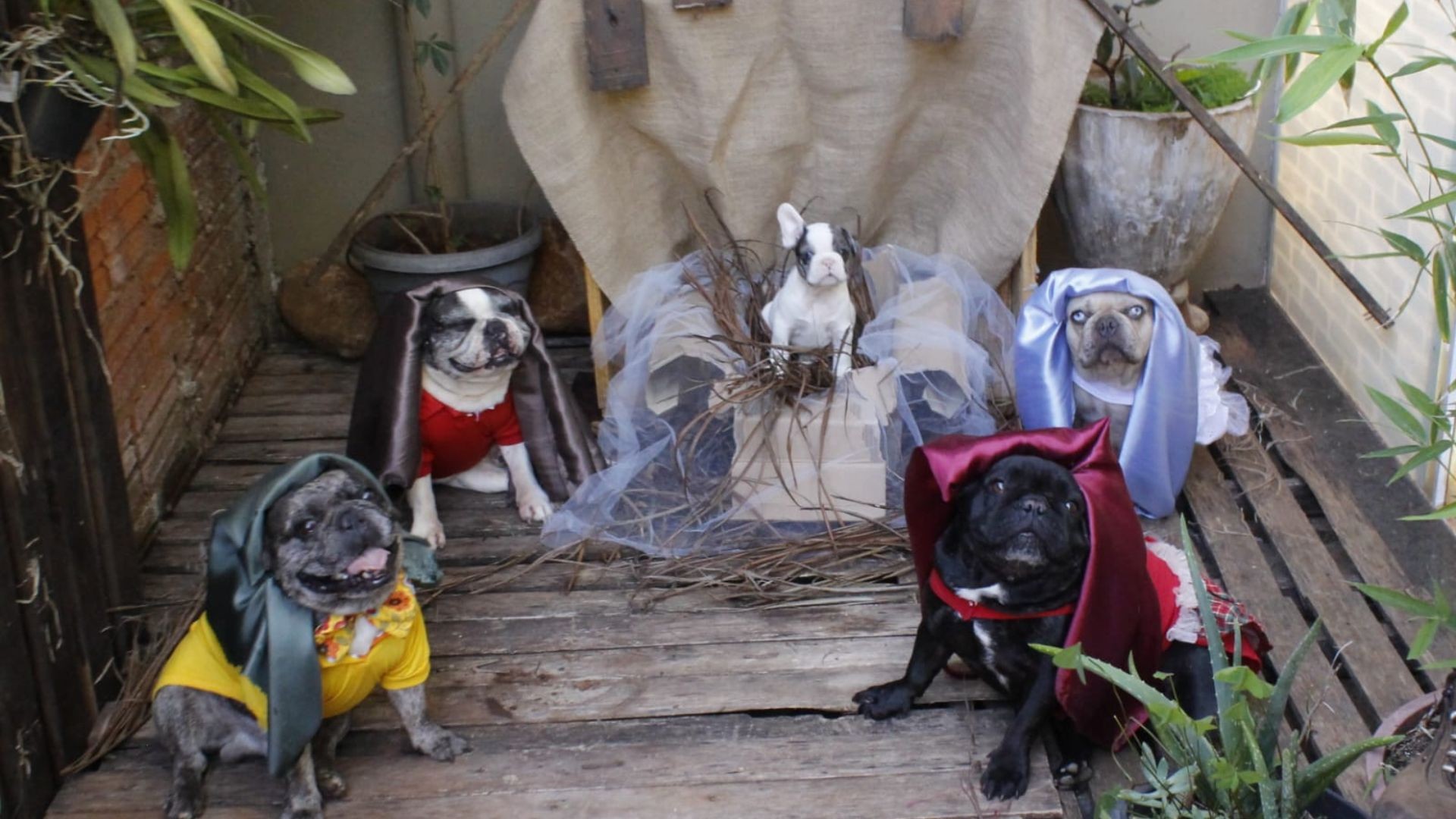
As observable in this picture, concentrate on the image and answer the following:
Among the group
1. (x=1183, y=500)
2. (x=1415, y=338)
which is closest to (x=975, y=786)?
(x=1183, y=500)

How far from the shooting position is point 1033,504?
8.98 feet

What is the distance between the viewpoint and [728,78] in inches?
162

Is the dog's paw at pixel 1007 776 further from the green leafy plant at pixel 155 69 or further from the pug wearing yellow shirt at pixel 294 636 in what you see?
the green leafy plant at pixel 155 69

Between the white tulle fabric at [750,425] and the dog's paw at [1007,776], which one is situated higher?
the white tulle fabric at [750,425]

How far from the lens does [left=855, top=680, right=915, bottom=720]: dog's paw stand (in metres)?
3.14

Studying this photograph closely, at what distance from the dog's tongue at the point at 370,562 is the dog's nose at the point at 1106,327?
1841mm

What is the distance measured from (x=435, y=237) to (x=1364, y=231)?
9.24ft

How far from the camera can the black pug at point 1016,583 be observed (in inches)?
109

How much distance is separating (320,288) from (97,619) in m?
2.01

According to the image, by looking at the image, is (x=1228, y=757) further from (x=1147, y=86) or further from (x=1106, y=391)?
(x=1147, y=86)

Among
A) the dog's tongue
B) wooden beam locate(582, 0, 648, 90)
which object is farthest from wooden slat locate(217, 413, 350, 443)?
the dog's tongue

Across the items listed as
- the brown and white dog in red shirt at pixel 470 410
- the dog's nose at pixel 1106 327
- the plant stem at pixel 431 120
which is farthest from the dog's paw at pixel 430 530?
the dog's nose at pixel 1106 327

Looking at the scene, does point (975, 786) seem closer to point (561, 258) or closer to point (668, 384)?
point (668, 384)

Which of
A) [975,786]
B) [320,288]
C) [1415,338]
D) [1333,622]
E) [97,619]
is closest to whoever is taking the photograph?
[975,786]
